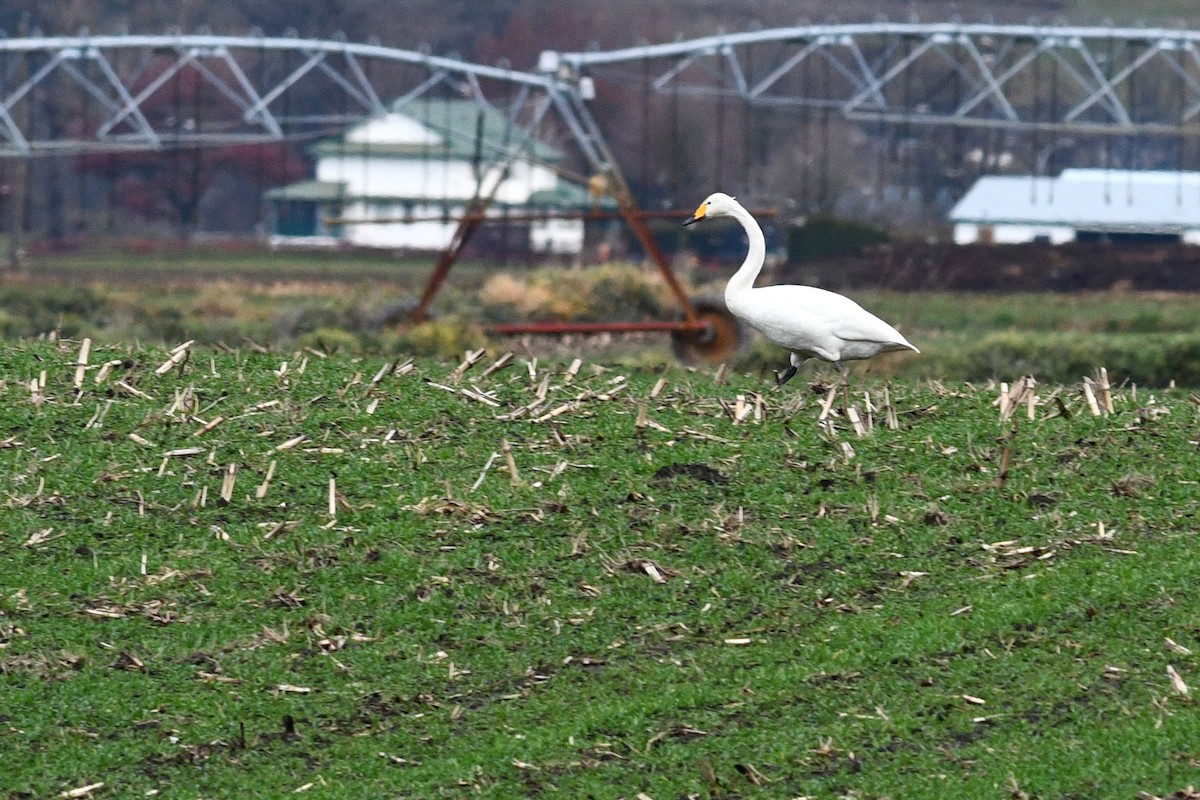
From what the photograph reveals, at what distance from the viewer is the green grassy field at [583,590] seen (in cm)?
943

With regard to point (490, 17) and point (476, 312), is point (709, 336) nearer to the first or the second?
point (476, 312)

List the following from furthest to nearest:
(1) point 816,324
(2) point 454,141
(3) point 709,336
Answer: (2) point 454,141
(3) point 709,336
(1) point 816,324

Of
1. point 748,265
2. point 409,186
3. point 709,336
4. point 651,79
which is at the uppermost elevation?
point 651,79

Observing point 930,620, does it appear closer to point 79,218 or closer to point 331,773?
point 331,773

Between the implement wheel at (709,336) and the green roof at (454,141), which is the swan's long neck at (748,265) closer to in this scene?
the implement wheel at (709,336)

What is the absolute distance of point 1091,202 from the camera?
203 feet

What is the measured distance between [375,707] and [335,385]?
15.2 ft

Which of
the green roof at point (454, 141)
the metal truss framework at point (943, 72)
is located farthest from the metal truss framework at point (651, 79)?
the green roof at point (454, 141)

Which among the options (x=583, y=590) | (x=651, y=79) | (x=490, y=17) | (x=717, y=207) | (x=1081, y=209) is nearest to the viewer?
(x=583, y=590)

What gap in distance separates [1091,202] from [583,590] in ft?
178

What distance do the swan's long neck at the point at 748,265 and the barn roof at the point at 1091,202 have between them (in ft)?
149

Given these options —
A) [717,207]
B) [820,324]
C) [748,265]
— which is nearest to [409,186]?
[717,207]

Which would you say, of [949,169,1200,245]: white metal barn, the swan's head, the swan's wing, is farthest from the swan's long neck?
[949,169,1200,245]: white metal barn

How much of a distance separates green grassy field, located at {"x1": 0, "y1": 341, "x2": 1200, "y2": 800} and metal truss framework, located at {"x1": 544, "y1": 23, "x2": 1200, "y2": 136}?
31.7m
